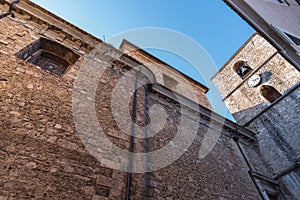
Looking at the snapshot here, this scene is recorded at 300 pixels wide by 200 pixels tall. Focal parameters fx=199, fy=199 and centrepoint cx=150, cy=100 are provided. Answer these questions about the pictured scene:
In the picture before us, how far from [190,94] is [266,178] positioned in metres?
5.68

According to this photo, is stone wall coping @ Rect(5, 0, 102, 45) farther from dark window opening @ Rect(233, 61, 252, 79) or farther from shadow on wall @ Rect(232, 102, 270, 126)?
dark window opening @ Rect(233, 61, 252, 79)

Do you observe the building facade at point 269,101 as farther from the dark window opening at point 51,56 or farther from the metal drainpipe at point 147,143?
the dark window opening at point 51,56

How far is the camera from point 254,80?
10.4 meters

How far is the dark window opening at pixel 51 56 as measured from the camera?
194 inches

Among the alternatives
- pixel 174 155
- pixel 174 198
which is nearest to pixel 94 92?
pixel 174 155

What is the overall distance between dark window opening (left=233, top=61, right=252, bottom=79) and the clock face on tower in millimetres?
479

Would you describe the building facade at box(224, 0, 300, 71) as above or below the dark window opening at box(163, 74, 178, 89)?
below

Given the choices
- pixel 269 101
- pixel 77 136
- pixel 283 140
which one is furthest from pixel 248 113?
pixel 77 136

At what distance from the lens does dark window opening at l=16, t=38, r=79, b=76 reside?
16.1ft

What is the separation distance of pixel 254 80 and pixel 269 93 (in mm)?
995

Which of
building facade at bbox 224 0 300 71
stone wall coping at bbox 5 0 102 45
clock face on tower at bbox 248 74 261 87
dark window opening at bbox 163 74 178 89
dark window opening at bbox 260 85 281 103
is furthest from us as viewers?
dark window opening at bbox 163 74 178 89

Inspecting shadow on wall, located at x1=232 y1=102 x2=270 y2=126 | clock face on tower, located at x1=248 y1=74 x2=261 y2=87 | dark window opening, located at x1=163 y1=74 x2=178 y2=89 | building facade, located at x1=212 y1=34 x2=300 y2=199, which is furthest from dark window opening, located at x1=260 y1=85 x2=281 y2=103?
dark window opening, located at x1=163 y1=74 x2=178 y2=89

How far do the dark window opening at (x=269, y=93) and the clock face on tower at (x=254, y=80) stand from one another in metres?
0.41

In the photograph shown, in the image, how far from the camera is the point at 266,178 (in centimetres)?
697
